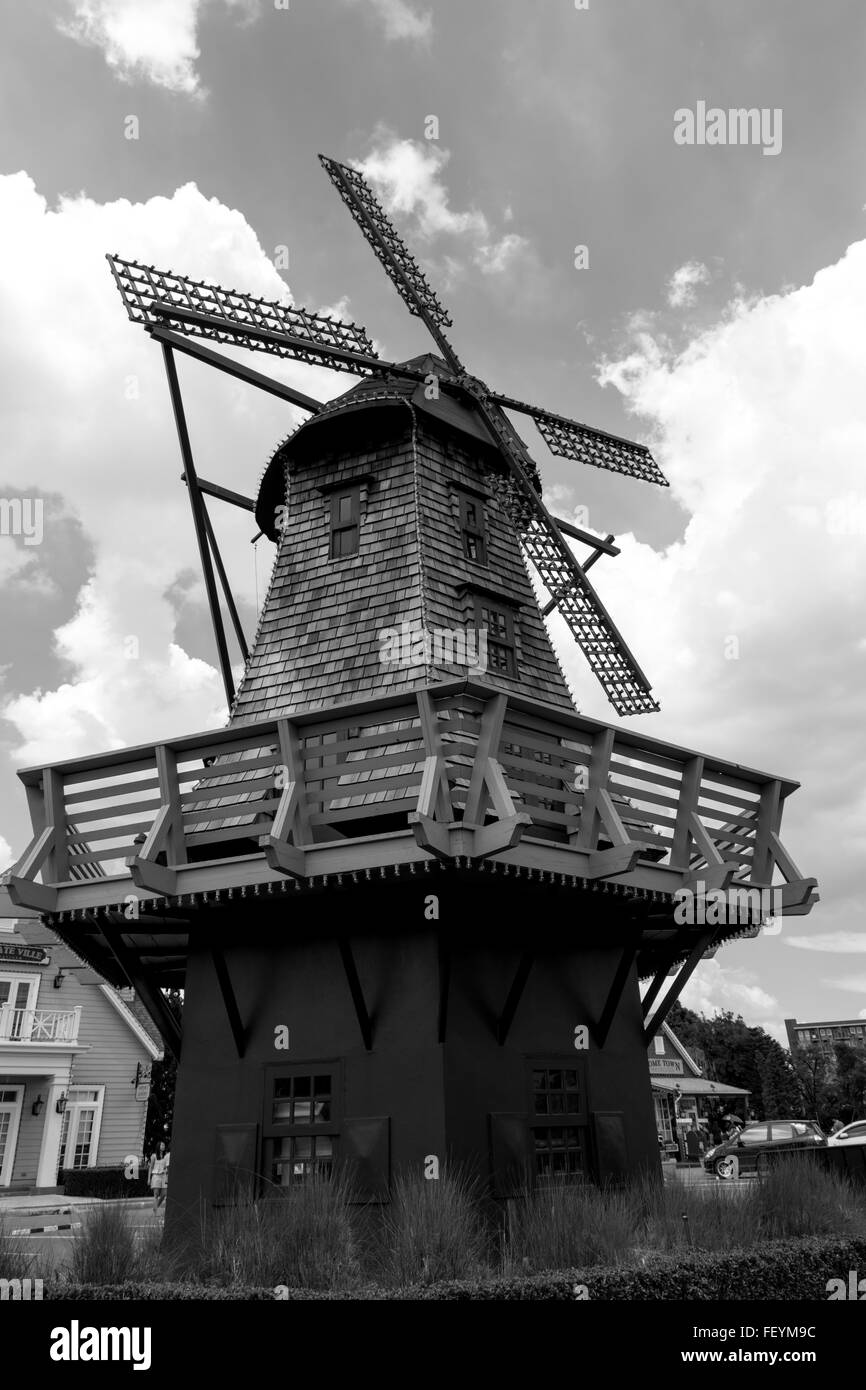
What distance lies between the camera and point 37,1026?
24.0m

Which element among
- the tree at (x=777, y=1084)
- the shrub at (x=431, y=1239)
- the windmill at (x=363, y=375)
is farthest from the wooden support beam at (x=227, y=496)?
the tree at (x=777, y=1084)

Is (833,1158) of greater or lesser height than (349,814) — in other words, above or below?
below

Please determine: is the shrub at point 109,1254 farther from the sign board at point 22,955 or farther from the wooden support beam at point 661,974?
the sign board at point 22,955

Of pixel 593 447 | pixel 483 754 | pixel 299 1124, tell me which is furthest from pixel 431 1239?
pixel 593 447

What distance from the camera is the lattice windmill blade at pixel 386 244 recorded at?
53.2 feet

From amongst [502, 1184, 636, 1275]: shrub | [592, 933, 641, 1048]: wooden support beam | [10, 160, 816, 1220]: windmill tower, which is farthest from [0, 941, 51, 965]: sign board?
[502, 1184, 636, 1275]: shrub

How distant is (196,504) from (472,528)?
3.83 meters

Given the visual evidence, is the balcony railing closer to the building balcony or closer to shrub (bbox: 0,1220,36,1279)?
the building balcony

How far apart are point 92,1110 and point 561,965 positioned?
19685mm

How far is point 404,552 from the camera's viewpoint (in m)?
12.2

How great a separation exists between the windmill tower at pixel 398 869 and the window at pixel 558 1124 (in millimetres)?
29

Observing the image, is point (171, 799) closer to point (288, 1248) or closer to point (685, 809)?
point (288, 1248)
